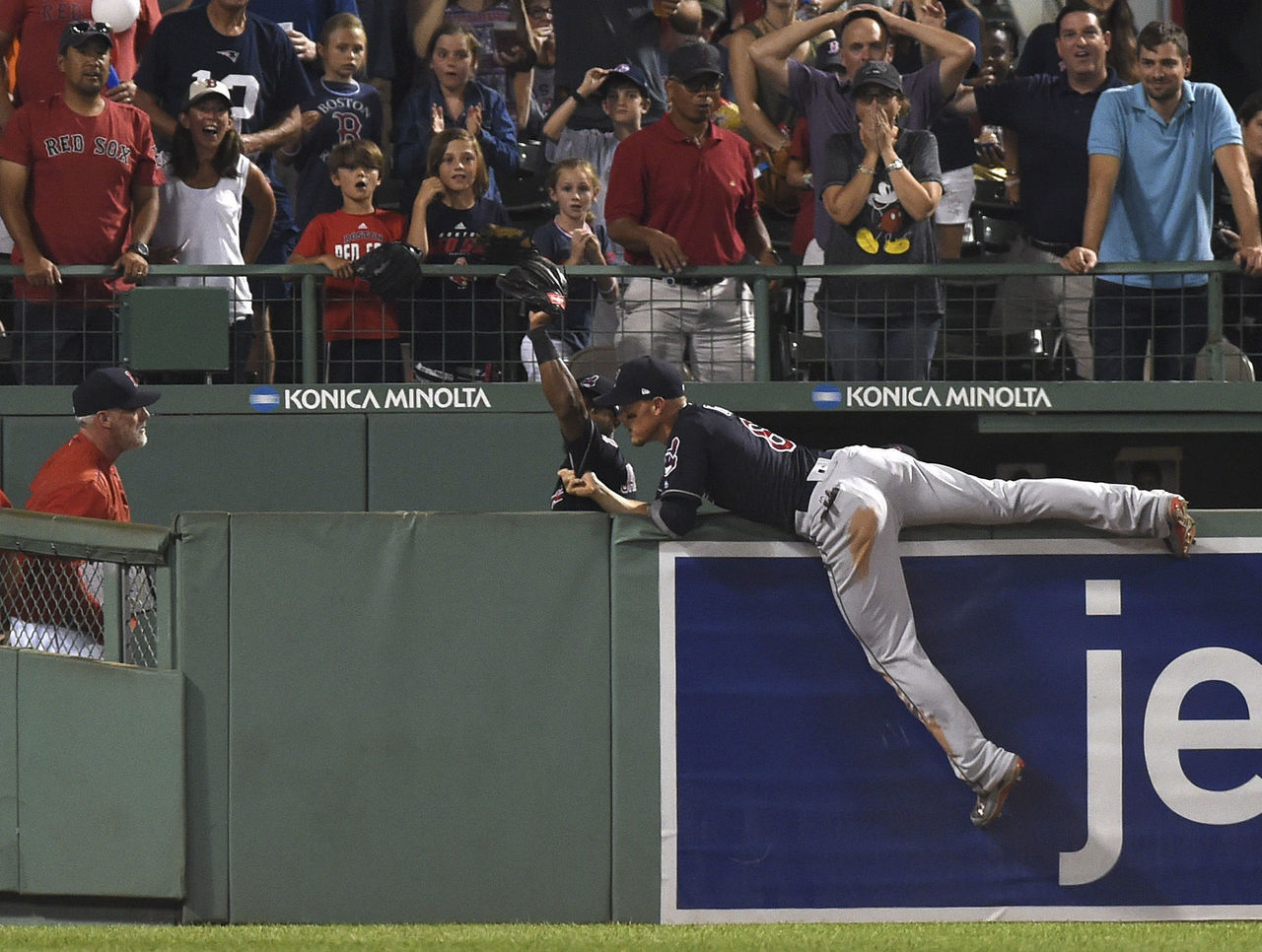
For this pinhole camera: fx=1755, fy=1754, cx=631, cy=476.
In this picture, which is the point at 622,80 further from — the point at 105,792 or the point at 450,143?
the point at 105,792

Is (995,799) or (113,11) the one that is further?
(113,11)

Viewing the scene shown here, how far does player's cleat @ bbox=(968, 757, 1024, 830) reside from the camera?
19.9 ft

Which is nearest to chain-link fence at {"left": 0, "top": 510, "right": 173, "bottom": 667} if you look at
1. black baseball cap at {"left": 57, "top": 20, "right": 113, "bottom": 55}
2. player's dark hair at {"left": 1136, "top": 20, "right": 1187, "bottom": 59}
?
black baseball cap at {"left": 57, "top": 20, "right": 113, "bottom": 55}

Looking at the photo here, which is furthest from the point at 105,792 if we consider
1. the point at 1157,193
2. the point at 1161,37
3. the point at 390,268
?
the point at 1161,37

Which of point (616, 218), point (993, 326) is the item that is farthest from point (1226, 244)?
point (616, 218)

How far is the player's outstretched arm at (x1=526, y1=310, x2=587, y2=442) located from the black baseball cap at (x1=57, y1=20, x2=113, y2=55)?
318 cm

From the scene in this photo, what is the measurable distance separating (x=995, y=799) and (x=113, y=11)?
22.7 feet

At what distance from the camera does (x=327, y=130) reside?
1046cm

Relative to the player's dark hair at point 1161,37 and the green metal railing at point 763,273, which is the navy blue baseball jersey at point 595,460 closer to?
the green metal railing at point 763,273

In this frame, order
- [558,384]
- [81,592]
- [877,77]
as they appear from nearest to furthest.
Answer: [81,592] → [558,384] → [877,77]

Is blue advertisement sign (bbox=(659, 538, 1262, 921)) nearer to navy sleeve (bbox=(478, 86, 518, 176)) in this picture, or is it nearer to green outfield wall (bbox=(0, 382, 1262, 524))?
green outfield wall (bbox=(0, 382, 1262, 524))

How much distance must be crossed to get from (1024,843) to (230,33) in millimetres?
6724

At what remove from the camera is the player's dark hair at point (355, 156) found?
9555 mm

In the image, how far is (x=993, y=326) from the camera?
398 inches
